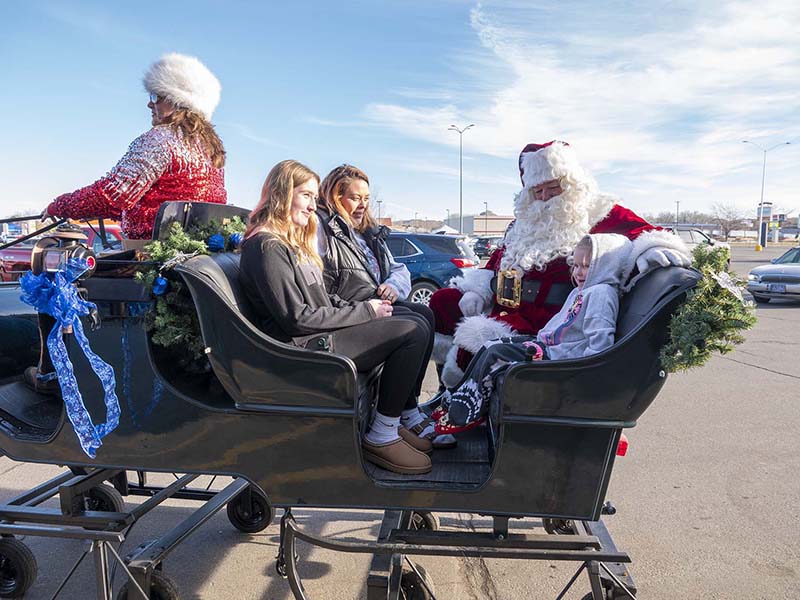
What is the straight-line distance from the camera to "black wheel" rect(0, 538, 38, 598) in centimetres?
263

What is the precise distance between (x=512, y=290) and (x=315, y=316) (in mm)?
1276

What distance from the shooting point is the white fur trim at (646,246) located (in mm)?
2287

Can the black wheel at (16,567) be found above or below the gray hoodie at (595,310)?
below

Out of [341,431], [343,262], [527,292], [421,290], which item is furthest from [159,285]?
[421,290]

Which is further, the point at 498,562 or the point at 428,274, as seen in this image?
the point at 428,274

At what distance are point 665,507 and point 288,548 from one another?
232cm

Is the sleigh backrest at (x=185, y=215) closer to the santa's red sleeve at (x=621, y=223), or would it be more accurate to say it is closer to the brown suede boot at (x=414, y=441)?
the brown suede boot at (x=414, y=441)

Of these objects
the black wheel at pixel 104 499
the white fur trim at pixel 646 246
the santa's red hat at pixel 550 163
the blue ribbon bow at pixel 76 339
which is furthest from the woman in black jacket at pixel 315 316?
the black wheel at pixel 104 499

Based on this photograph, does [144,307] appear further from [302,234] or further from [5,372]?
[5,372]

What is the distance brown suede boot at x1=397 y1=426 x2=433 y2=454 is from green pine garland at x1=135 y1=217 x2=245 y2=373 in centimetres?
79

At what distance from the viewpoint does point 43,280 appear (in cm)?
208

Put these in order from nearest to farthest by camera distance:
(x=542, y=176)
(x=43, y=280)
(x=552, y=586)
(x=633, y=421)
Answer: (x=633, y=421), (x=43, y=280), (x=552, y=586), (x=542, y=176)

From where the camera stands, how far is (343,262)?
292 centimetres

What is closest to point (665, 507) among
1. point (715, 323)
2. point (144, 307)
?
point (715, 323)
